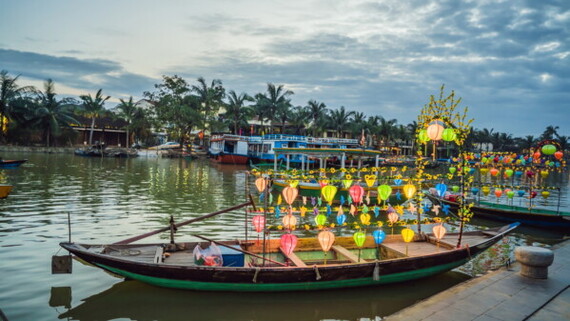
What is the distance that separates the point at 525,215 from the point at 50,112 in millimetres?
57643

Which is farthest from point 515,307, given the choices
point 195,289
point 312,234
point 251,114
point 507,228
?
point 251,114

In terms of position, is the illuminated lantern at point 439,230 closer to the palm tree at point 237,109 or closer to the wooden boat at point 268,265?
the wooden boat at point 268,265

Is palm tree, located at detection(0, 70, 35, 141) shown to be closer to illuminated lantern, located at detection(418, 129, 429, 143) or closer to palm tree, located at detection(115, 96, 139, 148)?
palm tree, located at detection(115, 96, 139, 148)

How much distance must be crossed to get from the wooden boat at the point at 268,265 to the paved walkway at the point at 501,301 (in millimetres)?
1470

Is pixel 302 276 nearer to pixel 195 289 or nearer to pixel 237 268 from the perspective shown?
pixel 237 268

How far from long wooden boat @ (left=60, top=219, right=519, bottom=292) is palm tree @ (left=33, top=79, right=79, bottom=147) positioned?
53.0m

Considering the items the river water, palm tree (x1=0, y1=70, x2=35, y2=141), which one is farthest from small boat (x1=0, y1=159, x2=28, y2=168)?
palm tree (x1=0, y1=70, x2=35, y2=141)

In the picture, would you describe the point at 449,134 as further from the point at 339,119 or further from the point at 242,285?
the point at 339,119

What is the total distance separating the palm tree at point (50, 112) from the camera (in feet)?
171

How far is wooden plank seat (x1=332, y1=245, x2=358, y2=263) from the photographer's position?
950cm

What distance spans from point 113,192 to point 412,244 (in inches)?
738

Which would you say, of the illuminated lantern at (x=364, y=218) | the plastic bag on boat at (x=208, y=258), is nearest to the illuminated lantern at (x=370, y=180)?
the illuminated lantern at (x=364, y=218)

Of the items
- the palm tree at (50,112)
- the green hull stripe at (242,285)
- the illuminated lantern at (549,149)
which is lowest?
the green hull stripe at (242,285)

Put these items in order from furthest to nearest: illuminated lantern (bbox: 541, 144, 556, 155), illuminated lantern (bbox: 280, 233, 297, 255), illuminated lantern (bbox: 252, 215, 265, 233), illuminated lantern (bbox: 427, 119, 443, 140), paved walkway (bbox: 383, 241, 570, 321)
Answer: illuminated lantern (bbox: 541, 144, 556, 155)
illuminated lantern (bbox: 252, 215, 265, 233)
illuminated lantern (bbox: 427, 119, 443, 140)
illuminated lantern (bbox: 280, 233, 297, 255)
paved walkway (bbox: 383, 241, 570, 321)
